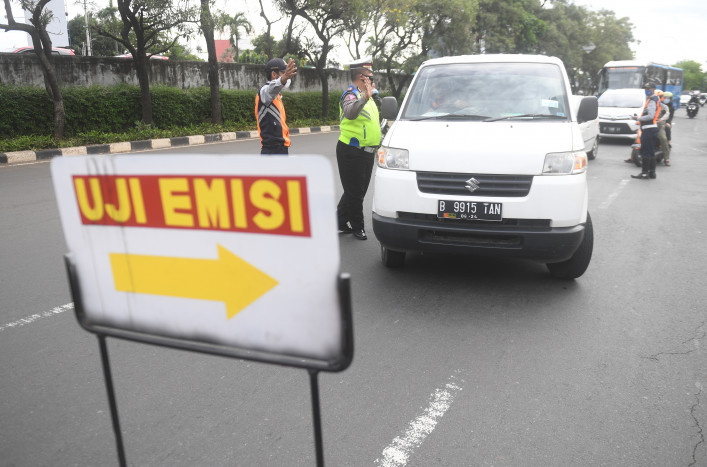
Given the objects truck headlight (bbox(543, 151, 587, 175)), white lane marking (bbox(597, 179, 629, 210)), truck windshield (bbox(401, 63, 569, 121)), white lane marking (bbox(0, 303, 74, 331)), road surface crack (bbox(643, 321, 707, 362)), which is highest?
A: truck windshield (bbox(401, 63, 569, 121))

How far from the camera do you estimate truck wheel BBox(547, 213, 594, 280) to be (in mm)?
4449

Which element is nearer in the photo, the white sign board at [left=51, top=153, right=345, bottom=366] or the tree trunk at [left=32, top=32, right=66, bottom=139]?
the white sign board at [left=51, top=153, right=345, bottom=366]

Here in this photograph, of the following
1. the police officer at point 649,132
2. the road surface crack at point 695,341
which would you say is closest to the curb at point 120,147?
the road surface crack at point 695,341

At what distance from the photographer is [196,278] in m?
1.58

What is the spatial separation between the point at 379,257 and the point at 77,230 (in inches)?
151

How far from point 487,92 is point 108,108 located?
1271 cm

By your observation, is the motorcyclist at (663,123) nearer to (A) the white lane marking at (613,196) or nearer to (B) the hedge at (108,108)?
(A) the white lane marking at (613,196)

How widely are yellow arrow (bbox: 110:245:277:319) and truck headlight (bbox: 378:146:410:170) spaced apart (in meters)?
2.94

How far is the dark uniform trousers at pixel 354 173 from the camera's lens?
5609 mm

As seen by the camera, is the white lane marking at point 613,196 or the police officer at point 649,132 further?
the police officer at point 649,132

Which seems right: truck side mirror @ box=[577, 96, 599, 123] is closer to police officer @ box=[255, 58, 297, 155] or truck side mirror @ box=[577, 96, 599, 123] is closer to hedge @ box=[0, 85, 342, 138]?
police officer @ box=[255, 58, 297, 155]

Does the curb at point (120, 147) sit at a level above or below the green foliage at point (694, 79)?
above

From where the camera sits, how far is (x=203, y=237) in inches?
60.2

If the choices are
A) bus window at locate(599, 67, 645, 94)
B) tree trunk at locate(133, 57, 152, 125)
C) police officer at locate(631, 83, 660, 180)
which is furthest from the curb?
bus window at locate(599, 67, 645, 94)
